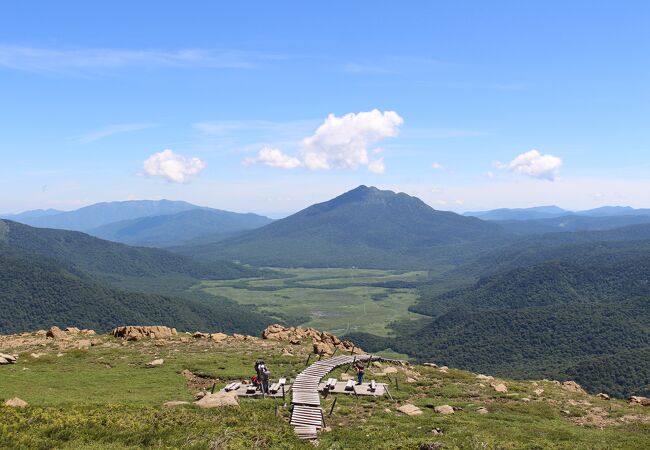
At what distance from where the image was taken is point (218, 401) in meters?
35.9

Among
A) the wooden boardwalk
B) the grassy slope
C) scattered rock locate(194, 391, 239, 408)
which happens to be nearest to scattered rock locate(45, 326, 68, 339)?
the grassy slope

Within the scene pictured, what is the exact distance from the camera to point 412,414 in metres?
37.4

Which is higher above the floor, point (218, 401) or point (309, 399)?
point (218, 401)

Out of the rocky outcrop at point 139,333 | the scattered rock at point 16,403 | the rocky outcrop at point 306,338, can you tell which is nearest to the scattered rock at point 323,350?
the rocky outcrop at point 306,338

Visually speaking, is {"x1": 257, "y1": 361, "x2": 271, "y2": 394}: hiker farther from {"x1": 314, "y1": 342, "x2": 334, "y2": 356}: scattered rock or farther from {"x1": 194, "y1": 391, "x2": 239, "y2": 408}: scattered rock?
{"x1": 314, "y1": 342, "x2": 334, "y2": 356}: scattered rock

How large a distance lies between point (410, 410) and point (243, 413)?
14.4 metres

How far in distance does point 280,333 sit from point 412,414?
35.9 m

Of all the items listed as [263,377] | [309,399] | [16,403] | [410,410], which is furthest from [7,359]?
[410,410]

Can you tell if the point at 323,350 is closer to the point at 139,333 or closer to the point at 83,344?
the point at 139,333

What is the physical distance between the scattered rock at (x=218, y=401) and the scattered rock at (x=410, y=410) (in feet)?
45.8

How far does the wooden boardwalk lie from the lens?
32594 millimetres

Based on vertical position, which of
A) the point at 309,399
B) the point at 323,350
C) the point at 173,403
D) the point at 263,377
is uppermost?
the point at 263,377

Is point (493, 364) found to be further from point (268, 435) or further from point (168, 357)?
point (268, 435)

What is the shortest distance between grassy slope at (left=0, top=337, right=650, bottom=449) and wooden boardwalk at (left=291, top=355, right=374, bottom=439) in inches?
44.2
